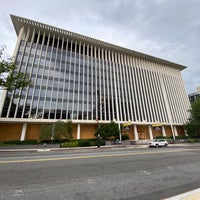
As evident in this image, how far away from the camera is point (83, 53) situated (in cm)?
4966

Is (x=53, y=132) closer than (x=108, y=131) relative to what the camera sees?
Yes

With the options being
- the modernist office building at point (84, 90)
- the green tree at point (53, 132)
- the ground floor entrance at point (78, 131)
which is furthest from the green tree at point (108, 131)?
the green tree at point (53, 132)

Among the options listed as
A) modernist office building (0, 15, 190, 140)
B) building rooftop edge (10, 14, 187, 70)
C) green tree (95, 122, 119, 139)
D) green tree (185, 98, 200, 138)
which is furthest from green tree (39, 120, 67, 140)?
green tree (185, 98, 200, 138)

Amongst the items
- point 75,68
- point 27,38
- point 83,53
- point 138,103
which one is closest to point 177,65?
point 138,103

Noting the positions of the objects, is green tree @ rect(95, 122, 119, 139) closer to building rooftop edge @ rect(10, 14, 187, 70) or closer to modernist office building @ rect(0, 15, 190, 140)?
modernist office building @ rect(0, 15, 190, 140)

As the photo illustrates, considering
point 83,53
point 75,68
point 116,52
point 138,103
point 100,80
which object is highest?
point 116,52

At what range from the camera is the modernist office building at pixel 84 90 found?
35.2 m

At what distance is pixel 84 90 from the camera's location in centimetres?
4325

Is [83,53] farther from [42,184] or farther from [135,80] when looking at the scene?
[42,184]

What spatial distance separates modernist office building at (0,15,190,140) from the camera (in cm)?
3525

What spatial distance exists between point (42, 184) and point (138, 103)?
4822 centimetres

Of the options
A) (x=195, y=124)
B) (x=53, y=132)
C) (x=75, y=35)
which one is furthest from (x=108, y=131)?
(x=75, y=35)

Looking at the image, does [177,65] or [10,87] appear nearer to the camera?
[10,87]

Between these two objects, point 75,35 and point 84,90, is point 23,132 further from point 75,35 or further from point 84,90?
point 75,35
